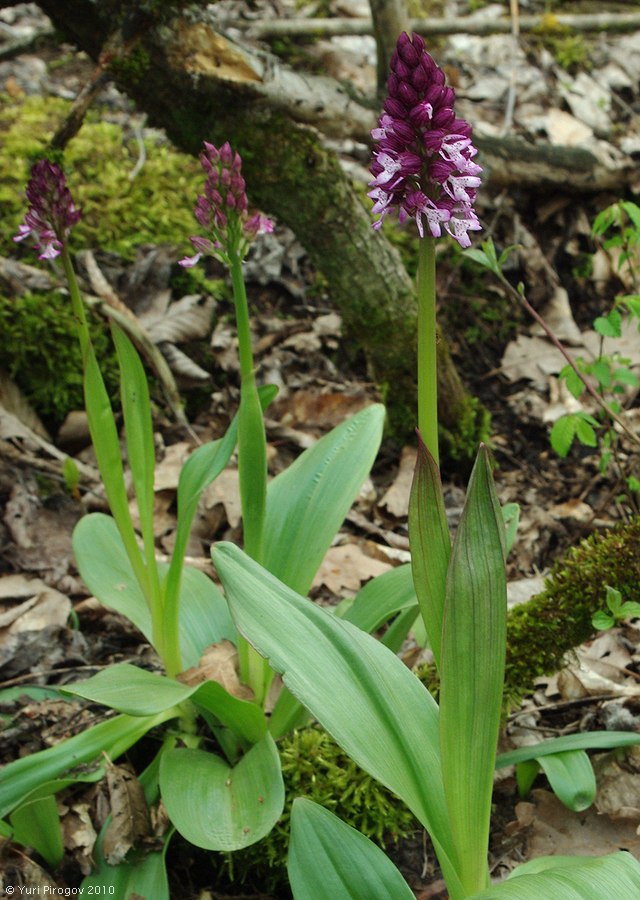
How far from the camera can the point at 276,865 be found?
6.26 ft

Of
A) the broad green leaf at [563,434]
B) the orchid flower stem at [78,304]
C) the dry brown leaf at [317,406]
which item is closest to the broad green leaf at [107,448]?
the orchid flower stem at [78,304]

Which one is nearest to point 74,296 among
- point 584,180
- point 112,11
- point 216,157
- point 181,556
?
point 216,157

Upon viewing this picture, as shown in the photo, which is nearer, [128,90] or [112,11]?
[112,11]

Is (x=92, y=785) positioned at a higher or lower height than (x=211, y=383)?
Result: lower

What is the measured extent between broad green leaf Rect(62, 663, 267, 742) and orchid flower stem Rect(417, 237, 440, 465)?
2.53ft

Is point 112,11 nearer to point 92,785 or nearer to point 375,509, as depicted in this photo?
point 375,509

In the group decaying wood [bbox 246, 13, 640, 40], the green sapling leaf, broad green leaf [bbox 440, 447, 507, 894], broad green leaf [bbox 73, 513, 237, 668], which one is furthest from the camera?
decaying wood [bbox 246, 13, 640, 40]

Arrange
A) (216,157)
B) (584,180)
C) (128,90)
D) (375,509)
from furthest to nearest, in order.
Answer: (584,180) → (375,509) → (128,90) → (216,157)

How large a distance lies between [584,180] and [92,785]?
378cm

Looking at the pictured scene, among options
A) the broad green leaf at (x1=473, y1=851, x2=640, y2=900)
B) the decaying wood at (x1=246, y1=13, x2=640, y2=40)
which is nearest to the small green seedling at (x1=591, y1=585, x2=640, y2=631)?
the broad green leaf at (x1=473, y1=851, x2=640, y2=900)

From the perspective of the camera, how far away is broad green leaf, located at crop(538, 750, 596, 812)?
72.7 inches

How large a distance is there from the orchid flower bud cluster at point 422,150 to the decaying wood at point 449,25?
4213 mm

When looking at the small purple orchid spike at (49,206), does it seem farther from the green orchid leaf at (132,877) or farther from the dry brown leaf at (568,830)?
the dry brown leaf at (568,830)

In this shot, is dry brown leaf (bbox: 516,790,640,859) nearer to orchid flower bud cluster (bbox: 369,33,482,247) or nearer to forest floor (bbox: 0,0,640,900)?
forest floor (bbox: 0,0,640,900)
